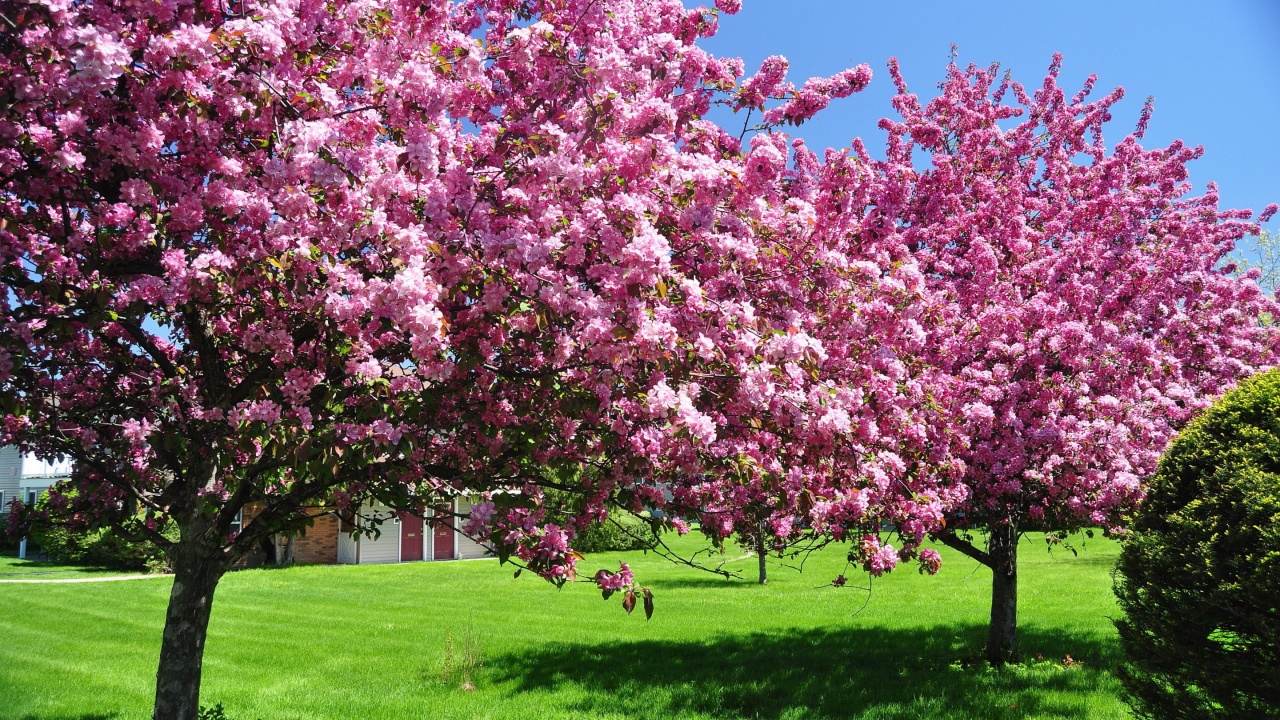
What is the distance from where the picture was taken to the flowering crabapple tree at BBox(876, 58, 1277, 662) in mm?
8648

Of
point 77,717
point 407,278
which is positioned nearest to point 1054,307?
point 407,278

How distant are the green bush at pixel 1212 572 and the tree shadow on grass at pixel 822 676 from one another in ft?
11.1

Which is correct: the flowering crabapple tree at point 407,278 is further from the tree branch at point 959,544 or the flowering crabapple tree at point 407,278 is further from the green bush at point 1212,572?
the tree branch at point 959,544

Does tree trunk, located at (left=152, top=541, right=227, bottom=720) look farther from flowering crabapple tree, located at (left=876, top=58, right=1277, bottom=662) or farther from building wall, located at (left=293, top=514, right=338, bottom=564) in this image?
building wall, located at (left=293, top=514, right=338, bottom=564)

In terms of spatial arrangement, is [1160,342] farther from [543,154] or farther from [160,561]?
[160,561]

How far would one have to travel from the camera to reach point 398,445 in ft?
14.1

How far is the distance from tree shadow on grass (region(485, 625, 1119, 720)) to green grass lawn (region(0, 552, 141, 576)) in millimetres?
22175

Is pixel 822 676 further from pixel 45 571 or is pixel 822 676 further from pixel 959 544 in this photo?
pixel 45 571

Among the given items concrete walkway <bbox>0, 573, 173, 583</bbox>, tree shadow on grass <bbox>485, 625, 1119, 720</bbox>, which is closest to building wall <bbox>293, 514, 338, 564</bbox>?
concrete walkway <bbox>0, 573, 173, 583</bbox>

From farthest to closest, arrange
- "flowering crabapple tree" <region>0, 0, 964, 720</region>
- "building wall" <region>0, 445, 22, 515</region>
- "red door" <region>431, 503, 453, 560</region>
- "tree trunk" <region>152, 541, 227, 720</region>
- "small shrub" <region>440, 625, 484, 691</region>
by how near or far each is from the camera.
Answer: "building wall" <region>0, 445, 22, 515</region> → "red door" <region>431, 503, 453, 560</region> → "small shrub" <region>440, 625, 484, 691</region> → "tree trunk" <region>152, 541, 227, 720</region> → "flowering crabapple tree" <region>0, 0, 964, 720</region>

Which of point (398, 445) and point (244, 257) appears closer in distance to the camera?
point (244, 257)

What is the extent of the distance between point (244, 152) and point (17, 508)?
4353mm

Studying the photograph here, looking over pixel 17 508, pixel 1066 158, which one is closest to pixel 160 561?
pixel 17 508

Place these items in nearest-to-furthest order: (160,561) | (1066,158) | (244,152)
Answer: (244,152), (1066,158), (160,561)
